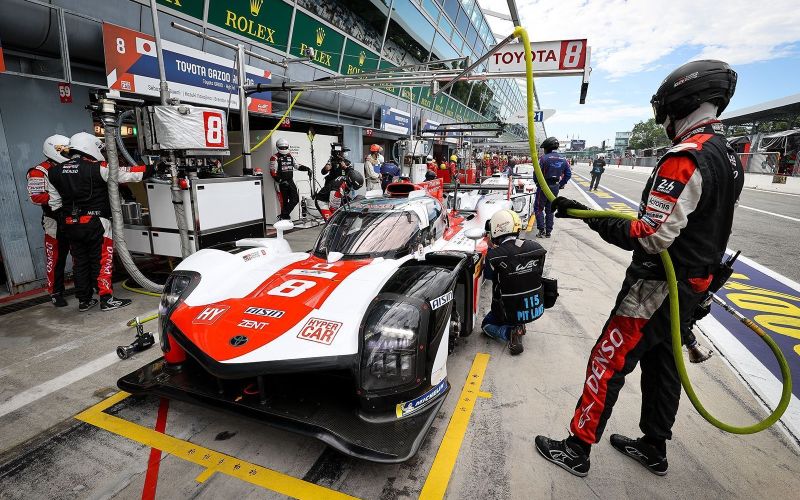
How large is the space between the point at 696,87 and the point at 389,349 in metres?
1.86

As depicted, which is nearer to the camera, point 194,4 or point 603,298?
point 603,298

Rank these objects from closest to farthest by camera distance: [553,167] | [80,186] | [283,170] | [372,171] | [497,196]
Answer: [80,186]
[497,196]
[553,167]
[283,170]
[372,171]

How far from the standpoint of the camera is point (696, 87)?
5.59 feet

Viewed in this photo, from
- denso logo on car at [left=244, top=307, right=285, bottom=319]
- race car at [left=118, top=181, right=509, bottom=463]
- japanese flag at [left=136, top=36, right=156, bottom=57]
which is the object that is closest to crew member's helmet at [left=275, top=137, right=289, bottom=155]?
japanese flag at [left=136, top=36, right=156, bottom=57]

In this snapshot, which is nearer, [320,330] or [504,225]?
[320,330]

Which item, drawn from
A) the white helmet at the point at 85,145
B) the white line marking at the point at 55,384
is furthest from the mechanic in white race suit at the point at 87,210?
the white line marking at the point at 55,384

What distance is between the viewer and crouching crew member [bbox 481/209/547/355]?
303 centimetres

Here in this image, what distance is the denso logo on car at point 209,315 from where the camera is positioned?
2225 mm

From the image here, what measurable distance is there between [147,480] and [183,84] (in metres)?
5.89

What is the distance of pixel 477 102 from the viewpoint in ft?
82.0

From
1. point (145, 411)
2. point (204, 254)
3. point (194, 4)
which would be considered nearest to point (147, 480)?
point (145, 411)

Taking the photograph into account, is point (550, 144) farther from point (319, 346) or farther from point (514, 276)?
point (319, 346)

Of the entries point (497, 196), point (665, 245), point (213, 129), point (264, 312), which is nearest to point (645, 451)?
point (665, 245)

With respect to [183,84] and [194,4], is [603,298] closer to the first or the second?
[183,84]
